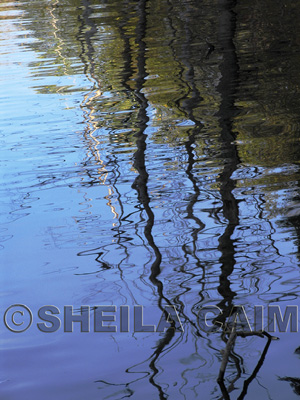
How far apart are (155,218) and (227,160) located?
6.17ft

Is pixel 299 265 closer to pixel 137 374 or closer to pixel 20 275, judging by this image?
pixel 137 374

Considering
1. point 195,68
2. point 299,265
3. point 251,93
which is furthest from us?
point 195,68

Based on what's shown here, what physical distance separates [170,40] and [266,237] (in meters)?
13.2

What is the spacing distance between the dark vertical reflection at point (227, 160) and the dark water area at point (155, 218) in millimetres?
23

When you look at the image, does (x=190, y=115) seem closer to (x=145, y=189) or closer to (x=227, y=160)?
(x=227, y=160)

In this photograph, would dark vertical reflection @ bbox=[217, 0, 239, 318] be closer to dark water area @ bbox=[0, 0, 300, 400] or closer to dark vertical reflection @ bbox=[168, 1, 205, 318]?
dark water area @ bbox=[0, 0, 300, 400]

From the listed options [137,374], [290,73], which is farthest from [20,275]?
[290,73]

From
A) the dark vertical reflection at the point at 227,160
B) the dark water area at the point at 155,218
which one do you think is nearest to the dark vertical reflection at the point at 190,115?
the dark water area at the point at 155,218

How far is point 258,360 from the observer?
4.23 m

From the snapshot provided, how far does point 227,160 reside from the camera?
8.45 m

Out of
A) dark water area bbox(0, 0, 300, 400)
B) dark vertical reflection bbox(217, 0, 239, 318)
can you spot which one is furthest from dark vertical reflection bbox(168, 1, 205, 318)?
dark vertical reflection bbox(217, 0, 239, 318)

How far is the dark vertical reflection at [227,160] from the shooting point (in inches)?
216

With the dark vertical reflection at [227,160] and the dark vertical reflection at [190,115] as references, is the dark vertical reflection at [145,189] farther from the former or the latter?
the dark vertical reflection at [227,160]

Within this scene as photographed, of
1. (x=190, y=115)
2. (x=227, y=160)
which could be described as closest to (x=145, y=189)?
(x=227, y=160)
